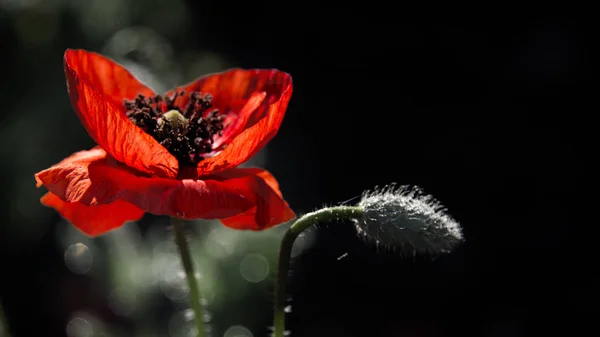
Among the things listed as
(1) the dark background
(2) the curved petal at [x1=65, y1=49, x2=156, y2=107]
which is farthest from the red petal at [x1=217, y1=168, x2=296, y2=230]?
(1) the dark background

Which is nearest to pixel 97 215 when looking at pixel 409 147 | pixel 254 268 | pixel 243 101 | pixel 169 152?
pixel 169 152

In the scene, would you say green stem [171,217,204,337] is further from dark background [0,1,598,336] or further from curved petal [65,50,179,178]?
dark background [0,1,598,336]

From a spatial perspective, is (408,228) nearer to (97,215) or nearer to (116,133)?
(116,133)

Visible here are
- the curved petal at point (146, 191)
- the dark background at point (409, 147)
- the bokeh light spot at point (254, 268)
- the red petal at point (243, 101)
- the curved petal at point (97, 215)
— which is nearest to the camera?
the curved petal at point (146, 191)

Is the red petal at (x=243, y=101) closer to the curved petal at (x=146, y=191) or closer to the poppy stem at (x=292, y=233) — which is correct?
the curved petal at (x=146, y=191)

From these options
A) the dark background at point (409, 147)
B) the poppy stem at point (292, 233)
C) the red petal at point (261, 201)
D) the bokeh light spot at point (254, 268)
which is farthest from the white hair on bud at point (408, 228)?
the dark background at point (409, 147)

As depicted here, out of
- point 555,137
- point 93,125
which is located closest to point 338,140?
point 555,137

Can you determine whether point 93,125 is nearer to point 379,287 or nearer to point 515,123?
point 379,287
